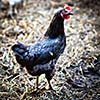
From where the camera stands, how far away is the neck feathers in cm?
319

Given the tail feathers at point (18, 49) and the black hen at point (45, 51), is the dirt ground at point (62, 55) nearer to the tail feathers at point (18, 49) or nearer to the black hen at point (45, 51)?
the black hen at point (45, 51)

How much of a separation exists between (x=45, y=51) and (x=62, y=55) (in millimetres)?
706

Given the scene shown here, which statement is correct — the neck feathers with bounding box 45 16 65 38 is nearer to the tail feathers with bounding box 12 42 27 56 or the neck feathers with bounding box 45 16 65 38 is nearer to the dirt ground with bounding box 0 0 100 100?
the tail feathers with bounding box 12 42 27 56

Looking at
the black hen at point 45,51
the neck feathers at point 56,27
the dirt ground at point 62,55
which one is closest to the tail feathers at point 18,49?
the black hen at point 45,51

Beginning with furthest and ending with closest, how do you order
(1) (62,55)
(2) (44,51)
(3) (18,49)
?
(1) (62,55)
(2) (44,51)
(3) (18,49)

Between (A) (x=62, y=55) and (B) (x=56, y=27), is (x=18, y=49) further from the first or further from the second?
(A) (x=62, y=55)

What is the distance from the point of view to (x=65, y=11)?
3.19 m

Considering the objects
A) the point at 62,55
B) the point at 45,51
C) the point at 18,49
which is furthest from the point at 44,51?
the point at 62,55

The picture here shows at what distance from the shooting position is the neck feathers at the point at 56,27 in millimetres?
3193

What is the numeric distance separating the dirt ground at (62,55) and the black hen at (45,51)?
0.87ft

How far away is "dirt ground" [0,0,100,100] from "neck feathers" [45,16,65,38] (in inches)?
20.7

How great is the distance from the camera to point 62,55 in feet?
12.4

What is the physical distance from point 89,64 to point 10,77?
929 mm

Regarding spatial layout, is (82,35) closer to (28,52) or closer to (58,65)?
(58,65)
